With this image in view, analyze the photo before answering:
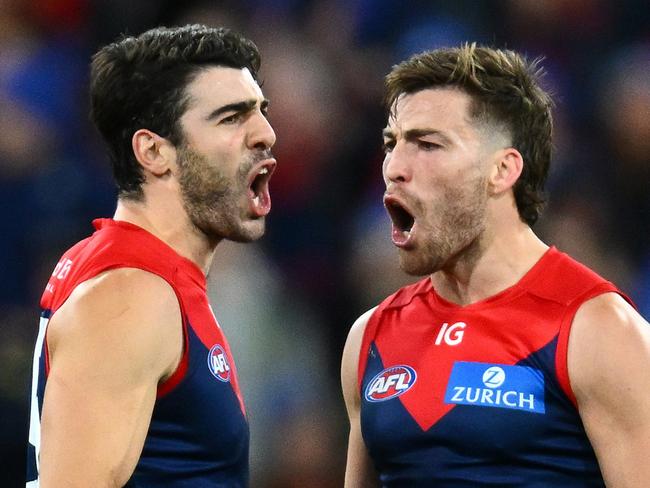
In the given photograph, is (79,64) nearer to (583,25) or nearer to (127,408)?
(583,25)

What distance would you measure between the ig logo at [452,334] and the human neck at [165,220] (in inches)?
28.3

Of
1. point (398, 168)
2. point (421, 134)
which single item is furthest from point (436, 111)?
point (398, 168)

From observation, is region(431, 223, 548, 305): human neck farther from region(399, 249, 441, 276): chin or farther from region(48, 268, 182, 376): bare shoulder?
region(48, 268, 182, 376): bare shoulder

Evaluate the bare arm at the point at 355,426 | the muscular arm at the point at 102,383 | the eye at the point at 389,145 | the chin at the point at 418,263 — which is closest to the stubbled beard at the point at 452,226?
the chin at the point at 418,263

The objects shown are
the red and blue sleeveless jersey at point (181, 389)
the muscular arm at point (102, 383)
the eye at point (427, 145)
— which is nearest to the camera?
the muscular arm at point (102, 383)

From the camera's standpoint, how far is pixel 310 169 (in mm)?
5676

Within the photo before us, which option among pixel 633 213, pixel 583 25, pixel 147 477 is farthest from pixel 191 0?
pixel 147 477

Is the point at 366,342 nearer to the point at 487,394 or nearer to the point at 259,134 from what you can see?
the point at 487,394

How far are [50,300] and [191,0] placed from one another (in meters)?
3.18

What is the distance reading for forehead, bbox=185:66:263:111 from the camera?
3.27 m

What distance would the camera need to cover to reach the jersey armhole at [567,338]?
9.50 feet

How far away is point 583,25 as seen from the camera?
588 centimetres

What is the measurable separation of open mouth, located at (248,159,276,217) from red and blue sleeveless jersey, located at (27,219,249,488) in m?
0.37

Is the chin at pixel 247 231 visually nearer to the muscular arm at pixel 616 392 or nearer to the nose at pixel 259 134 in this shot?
the nose at pixel 259 134
